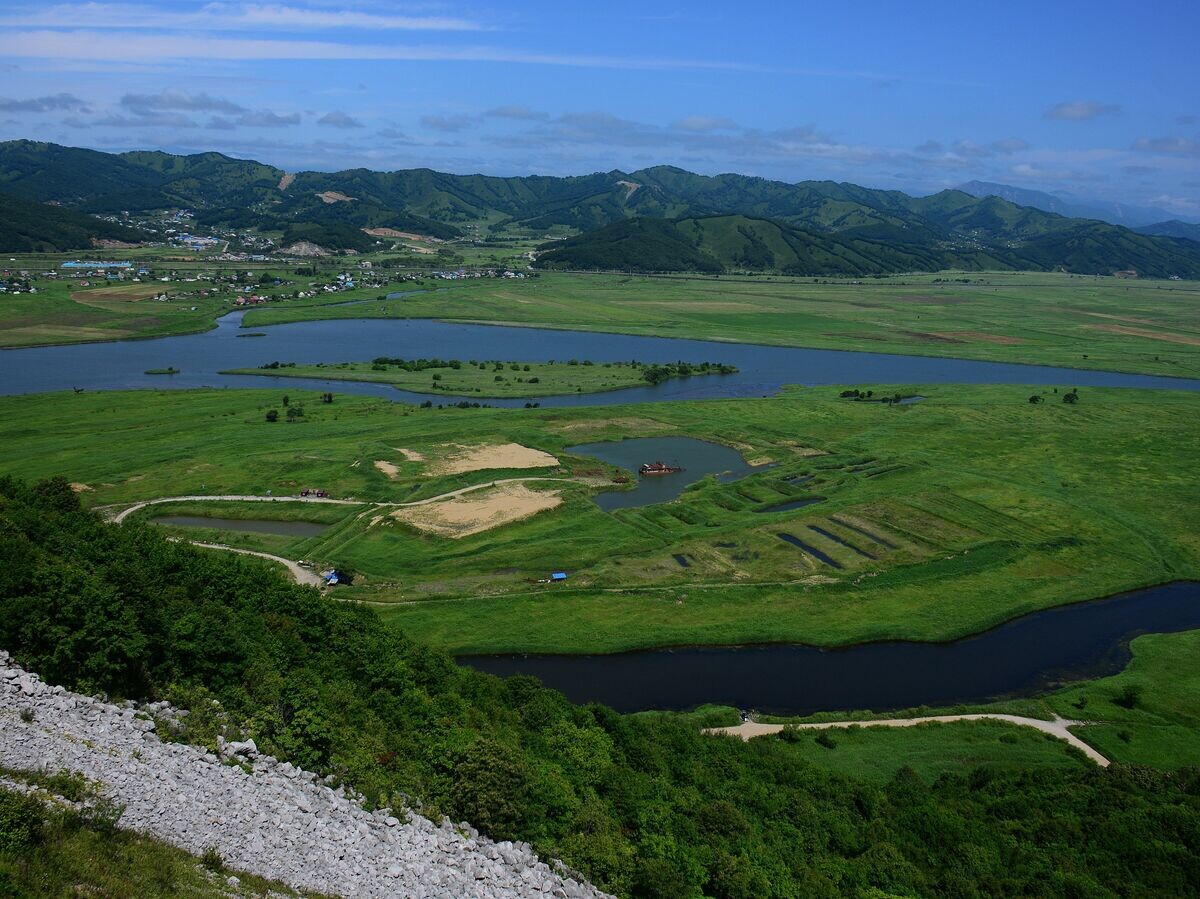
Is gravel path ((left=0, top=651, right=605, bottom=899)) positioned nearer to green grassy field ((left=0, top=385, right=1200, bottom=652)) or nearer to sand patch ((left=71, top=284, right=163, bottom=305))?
green grassy field ((left=0, top=385, right=1200, bottom=652))

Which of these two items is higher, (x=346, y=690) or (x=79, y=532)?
(x=79, y=532)

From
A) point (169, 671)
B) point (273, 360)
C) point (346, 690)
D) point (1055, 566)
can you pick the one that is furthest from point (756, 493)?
point (273, 360)

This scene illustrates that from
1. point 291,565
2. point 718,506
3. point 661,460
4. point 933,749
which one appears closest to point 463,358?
point 661,460

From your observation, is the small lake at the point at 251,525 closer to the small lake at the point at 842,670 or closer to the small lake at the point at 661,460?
the small lake at the point at 842,670

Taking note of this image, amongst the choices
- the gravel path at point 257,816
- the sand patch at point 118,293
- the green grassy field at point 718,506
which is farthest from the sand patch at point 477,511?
the sand patch at point 118,293

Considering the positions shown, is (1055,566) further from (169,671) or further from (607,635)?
(169,671)
